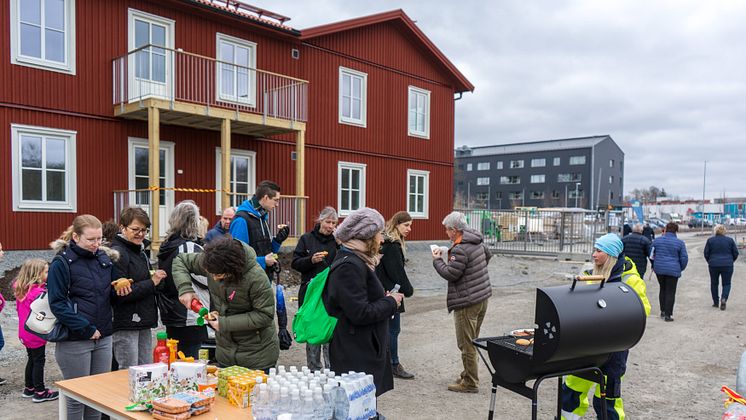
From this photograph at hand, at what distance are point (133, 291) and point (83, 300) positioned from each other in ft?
1.24

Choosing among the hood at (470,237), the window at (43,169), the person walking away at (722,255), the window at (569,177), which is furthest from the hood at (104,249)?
the window at (569,177)

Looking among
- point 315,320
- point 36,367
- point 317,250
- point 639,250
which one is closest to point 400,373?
point 317,250

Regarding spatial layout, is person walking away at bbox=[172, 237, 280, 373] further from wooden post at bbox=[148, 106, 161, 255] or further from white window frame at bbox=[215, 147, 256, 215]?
white window frame at bbox=[215, 147, 256, 215]

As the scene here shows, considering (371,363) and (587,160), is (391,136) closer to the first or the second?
(371,363)

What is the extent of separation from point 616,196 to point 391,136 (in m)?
67.4

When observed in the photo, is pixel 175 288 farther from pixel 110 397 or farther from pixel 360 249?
pixel 360 249

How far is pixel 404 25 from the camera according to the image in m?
19.1

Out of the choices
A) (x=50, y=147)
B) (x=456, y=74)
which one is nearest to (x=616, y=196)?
(x=456, y=74)

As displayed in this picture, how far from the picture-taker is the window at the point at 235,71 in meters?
14.1

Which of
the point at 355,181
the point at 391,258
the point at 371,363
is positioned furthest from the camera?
the point at 355,181

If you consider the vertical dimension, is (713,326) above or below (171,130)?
below

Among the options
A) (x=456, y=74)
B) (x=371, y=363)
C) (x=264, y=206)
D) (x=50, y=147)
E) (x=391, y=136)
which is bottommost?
(x=371, y=363)

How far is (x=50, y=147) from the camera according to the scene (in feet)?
38.0

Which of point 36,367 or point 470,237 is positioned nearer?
point 36,367
